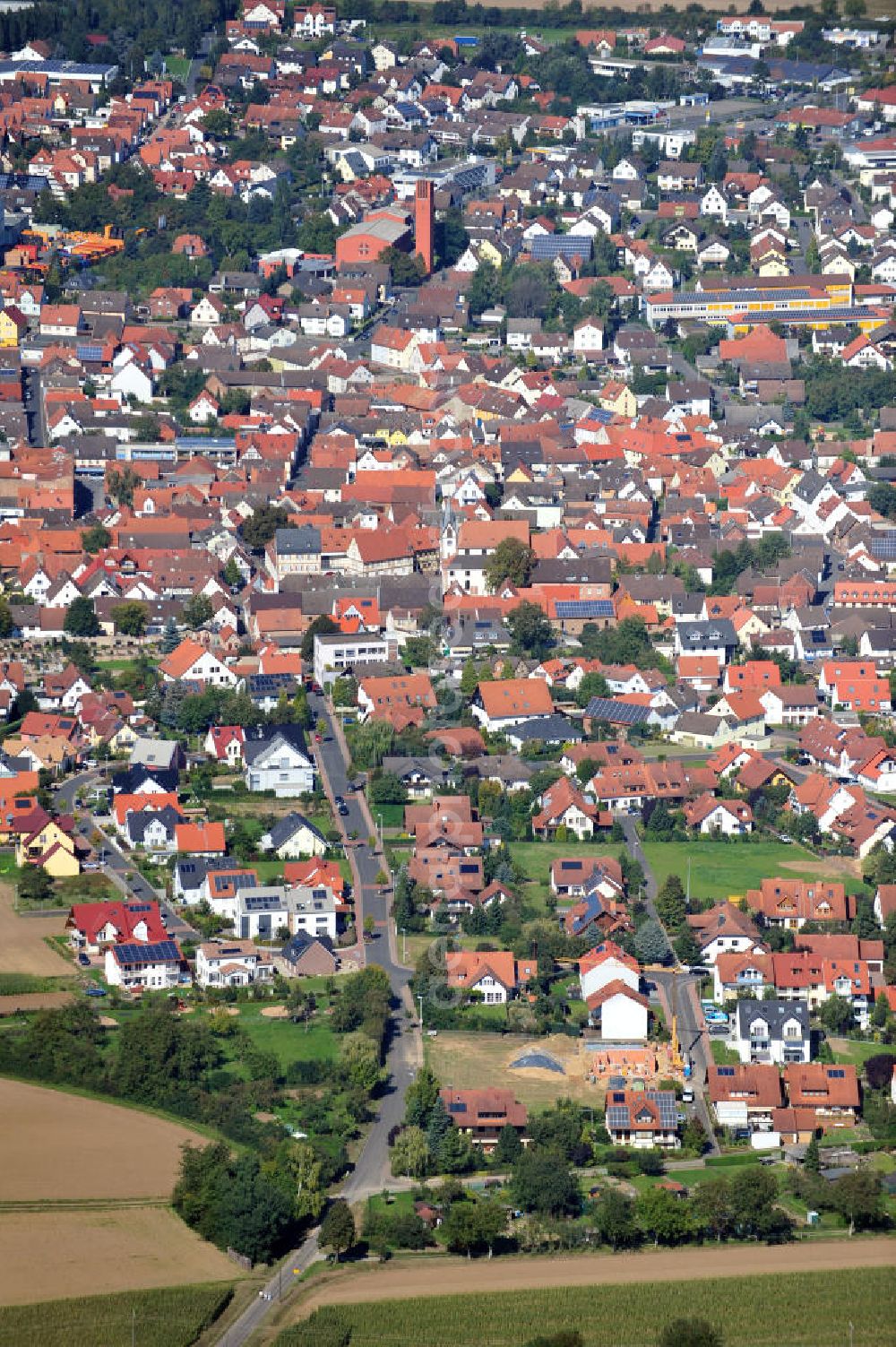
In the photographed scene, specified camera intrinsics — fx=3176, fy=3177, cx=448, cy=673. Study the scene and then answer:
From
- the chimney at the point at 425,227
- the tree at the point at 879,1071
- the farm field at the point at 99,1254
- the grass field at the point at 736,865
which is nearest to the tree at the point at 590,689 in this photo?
the grass field at the point at 736,865

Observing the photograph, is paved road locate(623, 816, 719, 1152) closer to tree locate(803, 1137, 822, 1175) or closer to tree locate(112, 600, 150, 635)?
tree locate(803, 1137, 822, 1175)

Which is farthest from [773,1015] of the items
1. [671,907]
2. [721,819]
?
[721,819]

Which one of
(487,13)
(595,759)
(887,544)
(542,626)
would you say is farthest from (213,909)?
(487,13)

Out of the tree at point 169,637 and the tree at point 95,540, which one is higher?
the tree at point 95,540

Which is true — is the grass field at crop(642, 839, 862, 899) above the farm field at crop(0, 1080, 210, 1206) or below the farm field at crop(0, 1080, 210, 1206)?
above

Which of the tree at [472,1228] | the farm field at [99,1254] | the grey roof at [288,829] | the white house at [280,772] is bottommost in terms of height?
the farm field at [99,1254]

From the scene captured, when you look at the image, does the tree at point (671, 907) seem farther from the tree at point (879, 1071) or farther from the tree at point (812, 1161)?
the tree at point (812, 1161)

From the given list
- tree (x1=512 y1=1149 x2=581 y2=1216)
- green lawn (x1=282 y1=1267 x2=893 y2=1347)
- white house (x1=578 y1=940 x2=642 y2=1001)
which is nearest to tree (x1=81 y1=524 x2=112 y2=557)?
white house (x1=578 y1=940 x2=642 y2=1001)

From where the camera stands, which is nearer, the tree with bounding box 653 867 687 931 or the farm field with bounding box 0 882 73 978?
the farm field with bounding box 0 882 73 978
